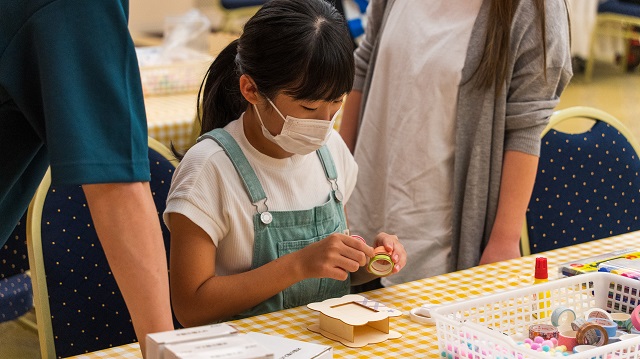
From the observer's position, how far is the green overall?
1.72 metres

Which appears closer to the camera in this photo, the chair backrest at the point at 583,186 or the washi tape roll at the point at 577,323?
the washi tape roll at the point at 577,323

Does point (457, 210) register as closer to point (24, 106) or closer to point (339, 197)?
point (339, 197)

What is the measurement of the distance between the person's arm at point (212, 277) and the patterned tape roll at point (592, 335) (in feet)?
1.45

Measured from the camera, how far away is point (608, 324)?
1.40 meters

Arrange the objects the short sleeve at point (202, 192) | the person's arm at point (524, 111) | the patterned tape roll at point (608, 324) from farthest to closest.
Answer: the person's arm at point (524, 111), the short sleeve at point (202, 192), the patterned tape roll at point (608, 324)

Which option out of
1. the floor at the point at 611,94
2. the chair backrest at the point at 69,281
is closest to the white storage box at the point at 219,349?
the chair backrest at the point at 69,281

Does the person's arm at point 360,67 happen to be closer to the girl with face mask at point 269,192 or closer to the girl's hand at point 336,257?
the girl with face mask at point 269,192

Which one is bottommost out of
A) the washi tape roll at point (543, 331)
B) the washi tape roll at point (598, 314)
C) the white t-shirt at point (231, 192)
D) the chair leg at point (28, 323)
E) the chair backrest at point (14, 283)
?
the chair leg at point (28, 323)

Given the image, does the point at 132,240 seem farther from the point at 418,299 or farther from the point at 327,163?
the point at 327,163

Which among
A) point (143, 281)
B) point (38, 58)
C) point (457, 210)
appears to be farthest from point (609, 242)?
point (38, 58)

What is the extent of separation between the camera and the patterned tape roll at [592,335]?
1366mm

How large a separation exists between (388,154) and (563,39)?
496 mm

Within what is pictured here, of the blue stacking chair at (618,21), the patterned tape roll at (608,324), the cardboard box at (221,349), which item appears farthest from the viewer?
the blue stacking chair at (618,21)

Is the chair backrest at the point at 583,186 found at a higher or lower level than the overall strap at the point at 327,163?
lower
